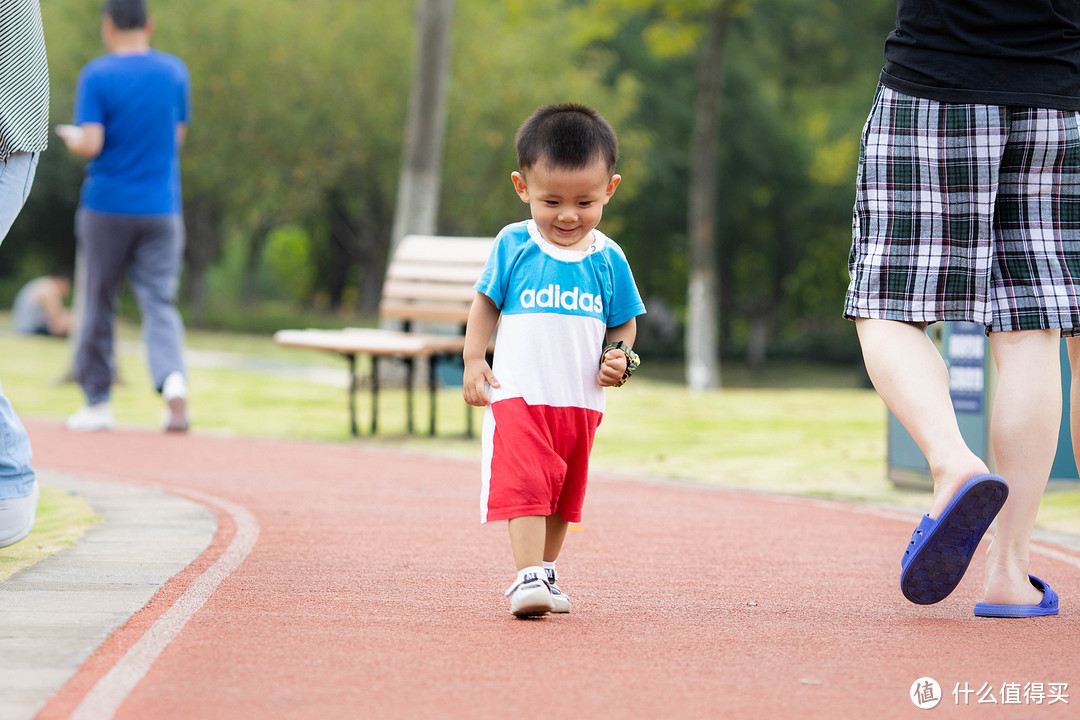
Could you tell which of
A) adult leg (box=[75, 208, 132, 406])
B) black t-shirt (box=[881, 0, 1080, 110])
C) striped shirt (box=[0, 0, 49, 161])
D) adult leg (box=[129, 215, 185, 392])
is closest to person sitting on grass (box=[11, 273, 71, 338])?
adult leg (box=[75, 208, 132, 406])

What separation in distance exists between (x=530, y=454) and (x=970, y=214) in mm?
1360

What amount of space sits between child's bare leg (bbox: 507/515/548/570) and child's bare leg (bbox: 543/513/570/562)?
0.60ft

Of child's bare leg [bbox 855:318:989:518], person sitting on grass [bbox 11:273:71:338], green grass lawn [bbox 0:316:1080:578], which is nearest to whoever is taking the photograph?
child's bare leg [bbox 855:318:989:518]

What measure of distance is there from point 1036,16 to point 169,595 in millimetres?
2814

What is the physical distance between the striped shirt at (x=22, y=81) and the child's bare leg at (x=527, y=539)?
1864 millimetres

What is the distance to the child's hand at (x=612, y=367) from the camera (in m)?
3.66

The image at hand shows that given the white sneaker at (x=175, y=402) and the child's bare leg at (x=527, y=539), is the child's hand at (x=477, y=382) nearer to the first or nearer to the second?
the child's bare leg at (x=527, y=539)

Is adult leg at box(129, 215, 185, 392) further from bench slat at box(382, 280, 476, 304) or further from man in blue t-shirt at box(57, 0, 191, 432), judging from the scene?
bench slat at box(382, 280, 476, 304)

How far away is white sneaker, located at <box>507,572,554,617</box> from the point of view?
355 cm

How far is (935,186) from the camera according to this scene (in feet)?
12.2

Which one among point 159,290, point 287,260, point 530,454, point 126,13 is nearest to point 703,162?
point 126,13

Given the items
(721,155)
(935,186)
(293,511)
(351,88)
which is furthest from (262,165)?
(935,186)

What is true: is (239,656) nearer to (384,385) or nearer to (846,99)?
(384,385)

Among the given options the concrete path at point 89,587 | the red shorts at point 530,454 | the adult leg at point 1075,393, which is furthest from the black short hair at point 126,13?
the adult leg at point 1075,393
